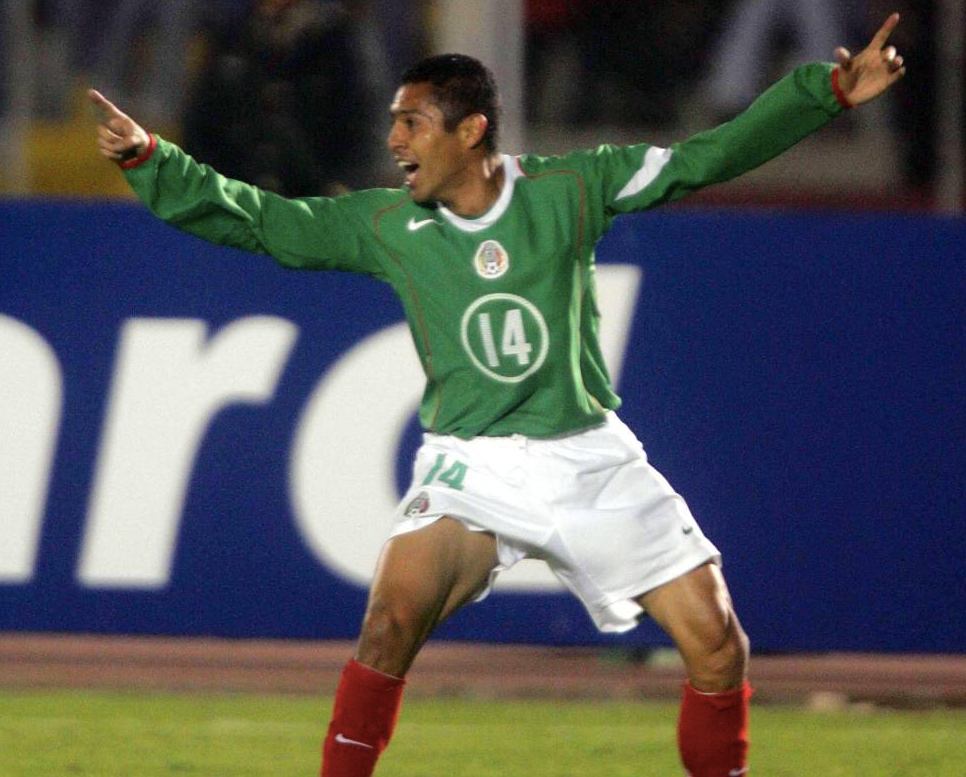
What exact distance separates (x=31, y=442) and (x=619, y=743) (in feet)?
7.60

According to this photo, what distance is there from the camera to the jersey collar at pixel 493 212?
4.74m

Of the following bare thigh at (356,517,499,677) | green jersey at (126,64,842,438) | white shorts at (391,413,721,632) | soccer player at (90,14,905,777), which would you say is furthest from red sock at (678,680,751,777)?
green jersey at (126,64,842,438)

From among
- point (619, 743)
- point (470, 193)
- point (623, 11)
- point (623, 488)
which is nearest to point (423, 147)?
point (470, 193)

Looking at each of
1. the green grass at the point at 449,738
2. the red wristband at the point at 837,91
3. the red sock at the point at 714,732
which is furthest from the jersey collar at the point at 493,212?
the green grass at the point at 449,738

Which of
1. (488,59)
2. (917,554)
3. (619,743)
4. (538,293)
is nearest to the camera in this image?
(538,293)

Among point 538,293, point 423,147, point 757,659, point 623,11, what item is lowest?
point 757,659

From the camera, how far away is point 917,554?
7180 mm

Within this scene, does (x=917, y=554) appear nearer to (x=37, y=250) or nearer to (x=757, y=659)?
(x=757, y=659)

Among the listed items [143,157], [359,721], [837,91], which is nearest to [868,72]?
[837,91]

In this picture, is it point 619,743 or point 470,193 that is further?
point 619,743

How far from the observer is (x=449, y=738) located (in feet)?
20.6

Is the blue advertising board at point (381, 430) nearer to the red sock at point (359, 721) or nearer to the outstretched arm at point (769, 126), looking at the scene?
the outstretched arm at point (769, 126)

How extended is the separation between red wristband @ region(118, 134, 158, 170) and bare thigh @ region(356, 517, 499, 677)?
98 centimetres

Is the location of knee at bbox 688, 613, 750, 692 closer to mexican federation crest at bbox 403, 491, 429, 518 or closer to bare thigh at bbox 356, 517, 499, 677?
bare thigh at bbox 356, 517, 499, 677
